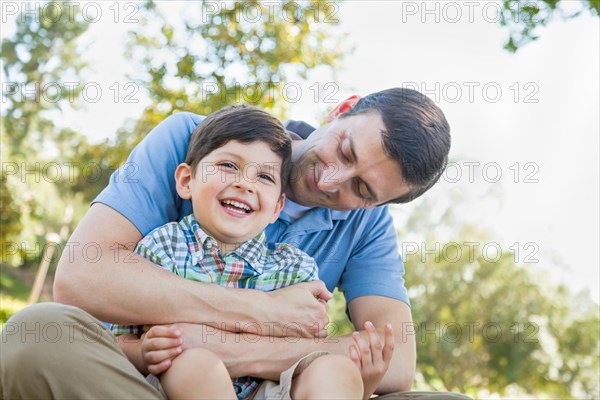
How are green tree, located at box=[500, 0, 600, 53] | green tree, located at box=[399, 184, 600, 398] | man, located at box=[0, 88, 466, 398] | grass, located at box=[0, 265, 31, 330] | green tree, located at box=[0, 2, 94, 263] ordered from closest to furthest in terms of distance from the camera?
man, located at box=[0, 88, 466, 398]
green tree, located at box=[500, 0, 600, 53]
green tree, located at box=[399, 184, 600, 398]
green tree, located at box=[0, 2, 94, 263]
grass, located at box=[0, 265, 31, 330]

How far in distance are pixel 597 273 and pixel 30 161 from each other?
50.0 feet

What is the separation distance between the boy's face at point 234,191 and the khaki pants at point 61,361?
62 centimetres

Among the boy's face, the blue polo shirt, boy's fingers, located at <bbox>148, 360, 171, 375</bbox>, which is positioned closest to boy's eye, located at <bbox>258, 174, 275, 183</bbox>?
the boy's face

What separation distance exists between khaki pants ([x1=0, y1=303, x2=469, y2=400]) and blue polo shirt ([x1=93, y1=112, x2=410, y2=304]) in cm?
63

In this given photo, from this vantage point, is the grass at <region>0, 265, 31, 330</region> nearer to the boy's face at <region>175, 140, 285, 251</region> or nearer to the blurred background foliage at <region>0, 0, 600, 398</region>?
the blurred background foliage at <region>0, 0, 600, 398</region>

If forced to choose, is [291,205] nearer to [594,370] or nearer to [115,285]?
[115,285]

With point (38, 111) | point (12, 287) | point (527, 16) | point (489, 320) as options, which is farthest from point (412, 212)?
point (12, 287)

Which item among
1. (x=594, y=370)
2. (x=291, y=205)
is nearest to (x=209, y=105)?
(x=291, y=205)

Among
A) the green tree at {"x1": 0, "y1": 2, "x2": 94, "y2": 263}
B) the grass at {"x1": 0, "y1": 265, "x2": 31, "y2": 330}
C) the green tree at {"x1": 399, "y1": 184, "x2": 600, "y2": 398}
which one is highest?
the green tree at {"x1": 0, "y1": 2, "x2": 94, "y2": 263}

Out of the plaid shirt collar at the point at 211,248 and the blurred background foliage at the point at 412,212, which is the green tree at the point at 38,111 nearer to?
the blurred background foliage at the point at 412,212

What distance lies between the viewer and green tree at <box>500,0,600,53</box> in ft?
13.3

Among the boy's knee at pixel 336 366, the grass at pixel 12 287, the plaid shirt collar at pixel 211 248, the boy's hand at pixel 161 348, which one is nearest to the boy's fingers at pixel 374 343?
the boy's knee at pixel 336 366

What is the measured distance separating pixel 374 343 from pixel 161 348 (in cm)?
64

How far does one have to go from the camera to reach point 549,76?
32.3ft
